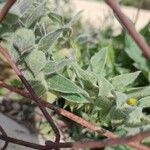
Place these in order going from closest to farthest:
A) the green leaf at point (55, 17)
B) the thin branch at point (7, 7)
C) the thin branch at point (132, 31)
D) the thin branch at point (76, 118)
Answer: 1. the thin branch at point (132, 31)
2. the thin branch at point (7, 7)
3. the thin branch at point (76, 118)
4. the green leaf at point (55, 17)

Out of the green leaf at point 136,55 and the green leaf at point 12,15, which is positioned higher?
the green leaf at point 12,15

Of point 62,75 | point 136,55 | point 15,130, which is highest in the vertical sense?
point 62,75

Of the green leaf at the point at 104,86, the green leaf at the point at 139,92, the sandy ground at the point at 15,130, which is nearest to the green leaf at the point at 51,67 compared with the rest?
the green leaf at the point at 104,86

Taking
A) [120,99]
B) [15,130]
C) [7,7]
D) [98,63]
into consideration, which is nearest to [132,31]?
[7,7]

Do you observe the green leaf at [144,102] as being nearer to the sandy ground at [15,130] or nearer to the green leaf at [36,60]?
the green leaf at [36,60]

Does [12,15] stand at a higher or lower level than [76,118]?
higher

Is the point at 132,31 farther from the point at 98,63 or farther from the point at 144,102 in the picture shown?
the point at 98,63
